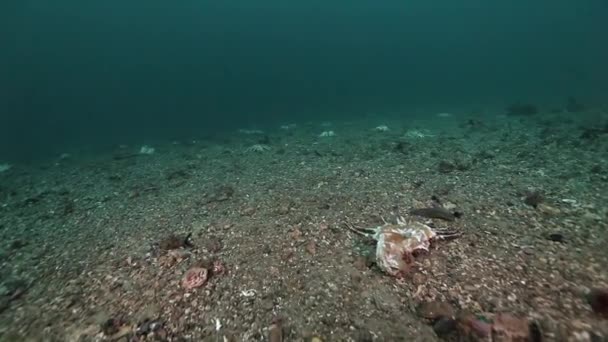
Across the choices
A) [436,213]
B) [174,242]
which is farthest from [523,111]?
[174,242]

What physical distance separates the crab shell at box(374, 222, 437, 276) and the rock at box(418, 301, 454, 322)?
831 mm

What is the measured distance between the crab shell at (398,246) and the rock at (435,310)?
0.83m

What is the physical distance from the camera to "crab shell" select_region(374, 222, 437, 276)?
6.02 meters

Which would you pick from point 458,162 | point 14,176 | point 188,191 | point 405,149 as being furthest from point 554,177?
point 14,176

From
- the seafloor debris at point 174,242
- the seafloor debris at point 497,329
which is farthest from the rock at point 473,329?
the seafloor debris at point 174,242

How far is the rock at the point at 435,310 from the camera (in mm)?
5059

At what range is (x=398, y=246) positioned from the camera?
243 inches

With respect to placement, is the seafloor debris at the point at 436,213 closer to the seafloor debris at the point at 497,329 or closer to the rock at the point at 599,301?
the rock at the point at 599,301

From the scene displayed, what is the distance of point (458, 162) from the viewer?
13.2m

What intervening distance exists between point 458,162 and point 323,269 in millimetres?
9394

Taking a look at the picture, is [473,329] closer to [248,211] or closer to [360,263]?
[360,263]

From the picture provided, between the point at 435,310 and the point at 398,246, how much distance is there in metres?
1.33

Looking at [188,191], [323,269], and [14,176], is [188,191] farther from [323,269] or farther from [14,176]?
[14,176]

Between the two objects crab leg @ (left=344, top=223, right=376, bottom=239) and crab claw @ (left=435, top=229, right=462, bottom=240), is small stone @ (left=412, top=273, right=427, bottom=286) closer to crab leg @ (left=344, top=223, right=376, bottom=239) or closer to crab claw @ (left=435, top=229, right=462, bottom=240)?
crab claw @ (left=435, top=229, right=462, bottom=240)
